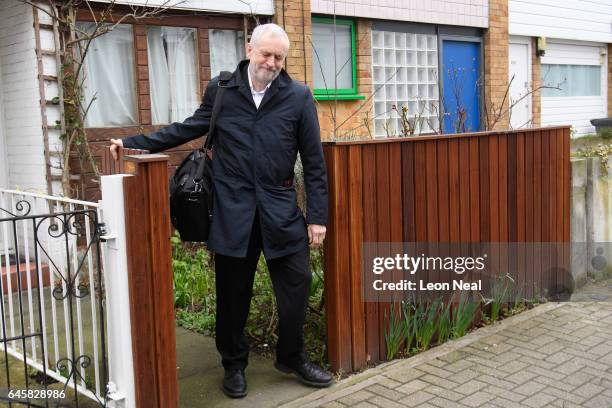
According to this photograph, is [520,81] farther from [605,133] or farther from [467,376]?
[467,376]

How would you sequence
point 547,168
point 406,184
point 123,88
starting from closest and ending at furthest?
point 406,184, point 547,168, point 123,88

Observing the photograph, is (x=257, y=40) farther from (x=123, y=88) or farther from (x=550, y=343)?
(x=123, y=88)

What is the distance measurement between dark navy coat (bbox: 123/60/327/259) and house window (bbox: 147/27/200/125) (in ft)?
11.5

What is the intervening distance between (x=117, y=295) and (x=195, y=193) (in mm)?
672

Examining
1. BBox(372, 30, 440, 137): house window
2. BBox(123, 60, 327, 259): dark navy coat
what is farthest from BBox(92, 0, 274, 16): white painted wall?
BBox(123, 60, 327, 259): dark navy coat

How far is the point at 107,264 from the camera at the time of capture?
10.9 feet

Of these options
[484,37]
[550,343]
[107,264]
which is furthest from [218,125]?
[484,37]

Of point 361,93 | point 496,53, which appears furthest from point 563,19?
point 361,93

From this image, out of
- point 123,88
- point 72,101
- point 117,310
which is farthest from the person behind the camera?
point 123,88

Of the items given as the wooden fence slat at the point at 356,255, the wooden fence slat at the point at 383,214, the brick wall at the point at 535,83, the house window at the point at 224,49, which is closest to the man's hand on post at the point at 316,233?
the wooden fence slat at the point at 356,255

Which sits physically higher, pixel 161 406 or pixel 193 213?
pixel 193 213

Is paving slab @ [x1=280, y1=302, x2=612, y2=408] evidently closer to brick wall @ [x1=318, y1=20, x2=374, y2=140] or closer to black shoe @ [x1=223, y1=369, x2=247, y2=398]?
black shoe @ [x1=223, y1=369, x2=247, y2=398]

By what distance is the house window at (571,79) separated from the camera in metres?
13.0

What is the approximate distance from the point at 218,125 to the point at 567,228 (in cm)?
345
